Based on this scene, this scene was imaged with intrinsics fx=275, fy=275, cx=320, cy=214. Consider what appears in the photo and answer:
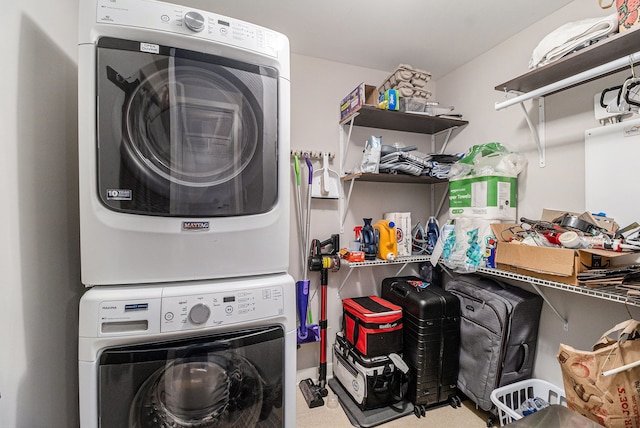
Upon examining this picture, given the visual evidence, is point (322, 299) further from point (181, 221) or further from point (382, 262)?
point (181, 221)

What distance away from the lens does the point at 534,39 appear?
1697 mm

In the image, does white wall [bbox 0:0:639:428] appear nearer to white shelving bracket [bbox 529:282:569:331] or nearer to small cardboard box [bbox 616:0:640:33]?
white shelving bracket [bbox 529:282:569:331]

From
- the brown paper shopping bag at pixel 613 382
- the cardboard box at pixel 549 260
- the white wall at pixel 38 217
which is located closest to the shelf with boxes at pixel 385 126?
the cardboard box at pixel 549 260

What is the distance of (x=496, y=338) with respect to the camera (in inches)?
61.1

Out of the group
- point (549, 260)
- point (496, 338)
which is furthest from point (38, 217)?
point (496, 338)

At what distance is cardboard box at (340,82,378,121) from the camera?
6.01 feet

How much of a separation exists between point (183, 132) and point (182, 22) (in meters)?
0.35

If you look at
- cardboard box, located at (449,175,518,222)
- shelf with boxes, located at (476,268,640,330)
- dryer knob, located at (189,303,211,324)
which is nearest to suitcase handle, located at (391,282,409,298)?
shelf with boxes, located at (476,268,640,330)

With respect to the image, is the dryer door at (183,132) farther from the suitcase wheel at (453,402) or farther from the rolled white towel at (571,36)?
the suitcase wheel at (453,402)

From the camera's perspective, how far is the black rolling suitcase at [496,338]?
61.2 inches

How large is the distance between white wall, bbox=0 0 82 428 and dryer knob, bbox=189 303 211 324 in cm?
45

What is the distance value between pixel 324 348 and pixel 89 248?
5.08 feet

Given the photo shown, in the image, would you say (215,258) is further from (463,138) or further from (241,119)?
(463,138)

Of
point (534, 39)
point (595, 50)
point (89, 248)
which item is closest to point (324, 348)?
point (89, 248)
